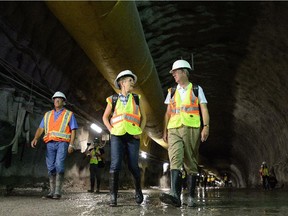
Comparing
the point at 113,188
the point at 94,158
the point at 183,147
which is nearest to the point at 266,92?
the point at 94,158

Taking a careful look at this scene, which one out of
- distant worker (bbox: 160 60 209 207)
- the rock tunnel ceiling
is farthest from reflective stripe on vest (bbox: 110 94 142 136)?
the rock tunnel ceiling

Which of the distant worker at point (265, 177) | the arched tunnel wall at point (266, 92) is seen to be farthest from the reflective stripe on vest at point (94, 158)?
the distant worker at point (265, 177)

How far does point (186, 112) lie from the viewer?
4715 mm

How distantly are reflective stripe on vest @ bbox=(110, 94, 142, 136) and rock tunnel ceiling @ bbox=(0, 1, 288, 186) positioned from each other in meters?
2.58

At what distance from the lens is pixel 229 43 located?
9.64 meters

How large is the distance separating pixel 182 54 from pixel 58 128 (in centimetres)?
535

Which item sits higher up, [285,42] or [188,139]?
[285,42]

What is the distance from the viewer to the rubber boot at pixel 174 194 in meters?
4.40

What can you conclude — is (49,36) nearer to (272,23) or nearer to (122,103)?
(122,103)

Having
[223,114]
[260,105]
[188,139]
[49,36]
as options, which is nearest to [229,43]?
[260,105]

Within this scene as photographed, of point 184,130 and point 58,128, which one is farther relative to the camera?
point 58,128

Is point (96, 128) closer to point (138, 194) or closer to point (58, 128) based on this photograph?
point (58, 128)

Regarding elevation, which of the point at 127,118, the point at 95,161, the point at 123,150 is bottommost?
the point at 123,150

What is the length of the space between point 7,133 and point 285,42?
6457 millimetres
